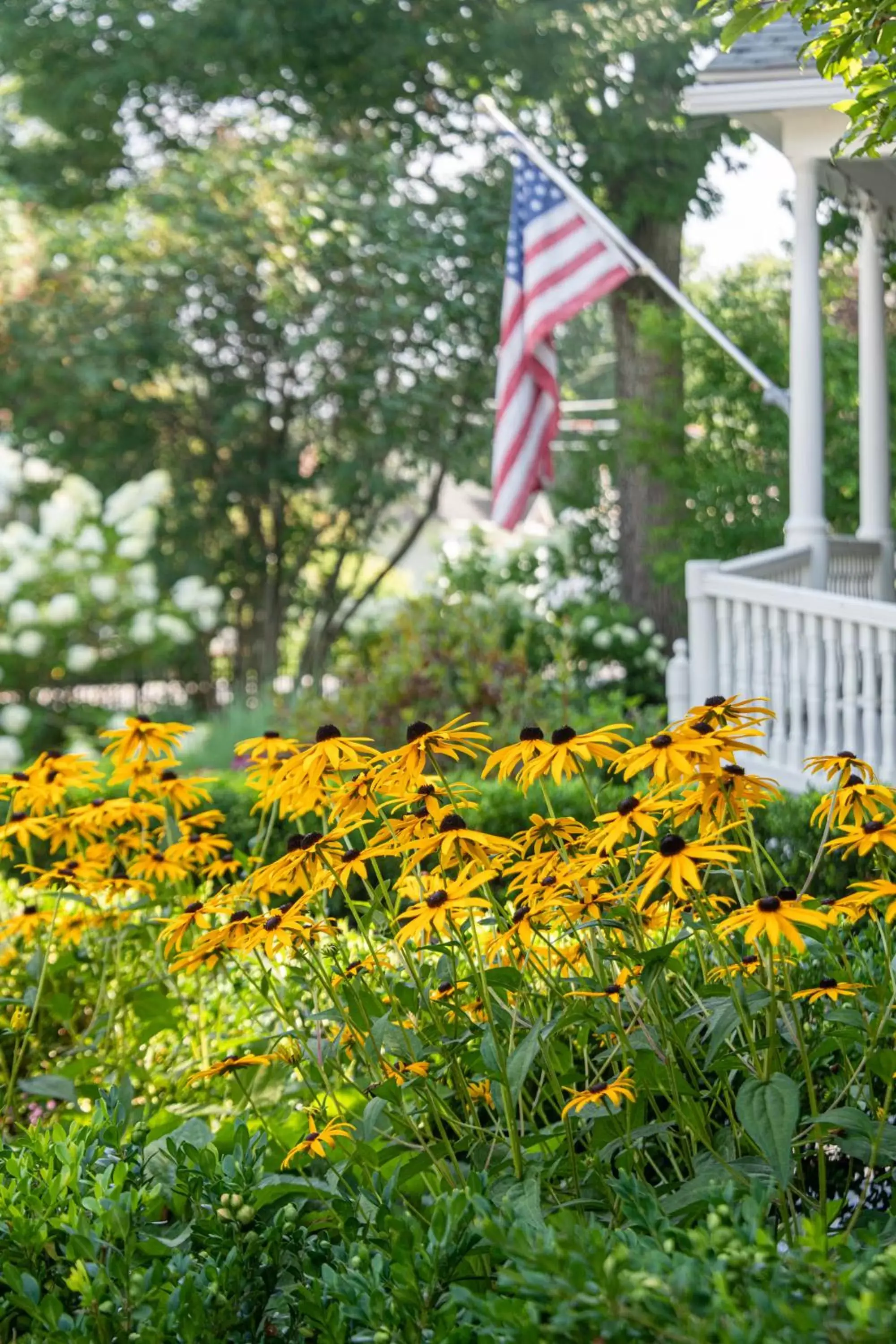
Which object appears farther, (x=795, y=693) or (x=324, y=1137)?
(x=795, y=693)

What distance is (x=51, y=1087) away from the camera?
318 cm

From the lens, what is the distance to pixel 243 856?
14.3 ft

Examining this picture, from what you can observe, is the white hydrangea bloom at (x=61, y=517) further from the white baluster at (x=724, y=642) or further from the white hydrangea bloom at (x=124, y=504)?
the white baluster at (x=724, y=642)

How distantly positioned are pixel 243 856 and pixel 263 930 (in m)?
2.09

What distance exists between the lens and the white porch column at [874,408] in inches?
349

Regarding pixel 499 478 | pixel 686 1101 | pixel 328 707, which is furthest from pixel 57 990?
pixel 499 478

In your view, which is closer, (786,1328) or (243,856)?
(786,1328)

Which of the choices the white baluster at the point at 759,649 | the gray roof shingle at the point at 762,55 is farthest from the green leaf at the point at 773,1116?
the gray roof shingle at the point at 762,55

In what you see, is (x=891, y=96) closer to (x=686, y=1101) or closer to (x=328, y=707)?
(x=686, y=1101)

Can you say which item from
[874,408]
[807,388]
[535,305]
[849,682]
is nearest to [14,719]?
[535,305]

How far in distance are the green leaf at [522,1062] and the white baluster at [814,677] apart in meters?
4.96

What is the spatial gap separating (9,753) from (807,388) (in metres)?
6.22

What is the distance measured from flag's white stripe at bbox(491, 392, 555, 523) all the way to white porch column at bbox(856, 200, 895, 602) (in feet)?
6.44

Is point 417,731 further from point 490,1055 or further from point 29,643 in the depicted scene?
point 29,643
